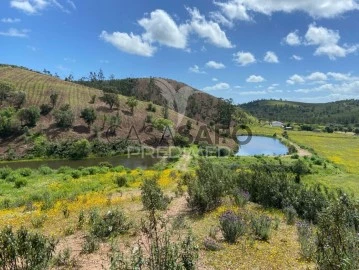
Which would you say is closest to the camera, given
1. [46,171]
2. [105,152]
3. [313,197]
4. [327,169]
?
[313,197]

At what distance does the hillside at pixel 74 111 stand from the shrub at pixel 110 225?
64.2 meters

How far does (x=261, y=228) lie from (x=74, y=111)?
86762 mm

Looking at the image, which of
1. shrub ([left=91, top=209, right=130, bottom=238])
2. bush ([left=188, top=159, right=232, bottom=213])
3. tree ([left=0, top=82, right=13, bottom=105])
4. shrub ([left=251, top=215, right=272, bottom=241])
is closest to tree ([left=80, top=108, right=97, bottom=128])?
tree ([left=0, top=82, right=13, bottom=105])

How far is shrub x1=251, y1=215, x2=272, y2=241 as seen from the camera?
39.1 feet

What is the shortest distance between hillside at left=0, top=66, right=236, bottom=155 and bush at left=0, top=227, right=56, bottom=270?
225 feet

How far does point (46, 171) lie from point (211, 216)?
35.4 metres

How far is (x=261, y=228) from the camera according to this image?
12.0 m

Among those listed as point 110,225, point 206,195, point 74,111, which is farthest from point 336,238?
point 74,111

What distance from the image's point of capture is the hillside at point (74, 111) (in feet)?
257

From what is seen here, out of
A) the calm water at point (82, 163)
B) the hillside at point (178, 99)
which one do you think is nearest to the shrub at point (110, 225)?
the calm water at point (82, 163)

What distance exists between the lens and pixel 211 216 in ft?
48.3

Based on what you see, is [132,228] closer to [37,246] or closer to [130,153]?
[37,246]

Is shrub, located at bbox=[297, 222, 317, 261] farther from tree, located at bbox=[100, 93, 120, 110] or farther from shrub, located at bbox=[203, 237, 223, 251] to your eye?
tree, located at bbox=[100, 93, 120, 110]

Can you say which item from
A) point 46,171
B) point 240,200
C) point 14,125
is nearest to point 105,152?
point 14,125
